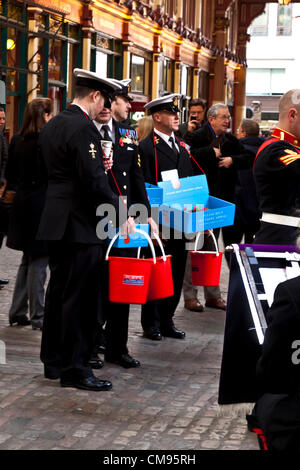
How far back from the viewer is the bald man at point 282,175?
18.5ft

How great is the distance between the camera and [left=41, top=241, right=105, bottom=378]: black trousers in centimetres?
590

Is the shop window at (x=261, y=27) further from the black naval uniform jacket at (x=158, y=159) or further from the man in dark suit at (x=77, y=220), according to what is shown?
the man in dark suit at (x=77, y=220)

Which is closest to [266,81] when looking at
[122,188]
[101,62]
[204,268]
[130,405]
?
[101,62]

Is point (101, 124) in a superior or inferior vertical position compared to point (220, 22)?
inferior

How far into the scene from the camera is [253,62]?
7006 cm

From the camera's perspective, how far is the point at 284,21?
70188mm

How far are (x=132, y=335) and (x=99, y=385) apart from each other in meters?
1.89

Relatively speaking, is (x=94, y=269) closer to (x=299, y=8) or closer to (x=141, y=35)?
(x=141, y=35)

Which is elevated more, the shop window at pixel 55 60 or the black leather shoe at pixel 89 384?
the shop window at pixel 55 60

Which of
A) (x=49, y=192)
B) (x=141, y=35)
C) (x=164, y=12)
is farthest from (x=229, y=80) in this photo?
(x=49, y=192)

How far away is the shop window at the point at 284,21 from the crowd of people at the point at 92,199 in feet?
207

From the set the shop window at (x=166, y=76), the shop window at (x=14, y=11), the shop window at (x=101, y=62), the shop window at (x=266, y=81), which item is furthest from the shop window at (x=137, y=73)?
the shop window at (x=266, y=81)

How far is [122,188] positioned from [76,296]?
1083mm

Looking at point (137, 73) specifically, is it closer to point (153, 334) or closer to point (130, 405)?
point (153, 334)
